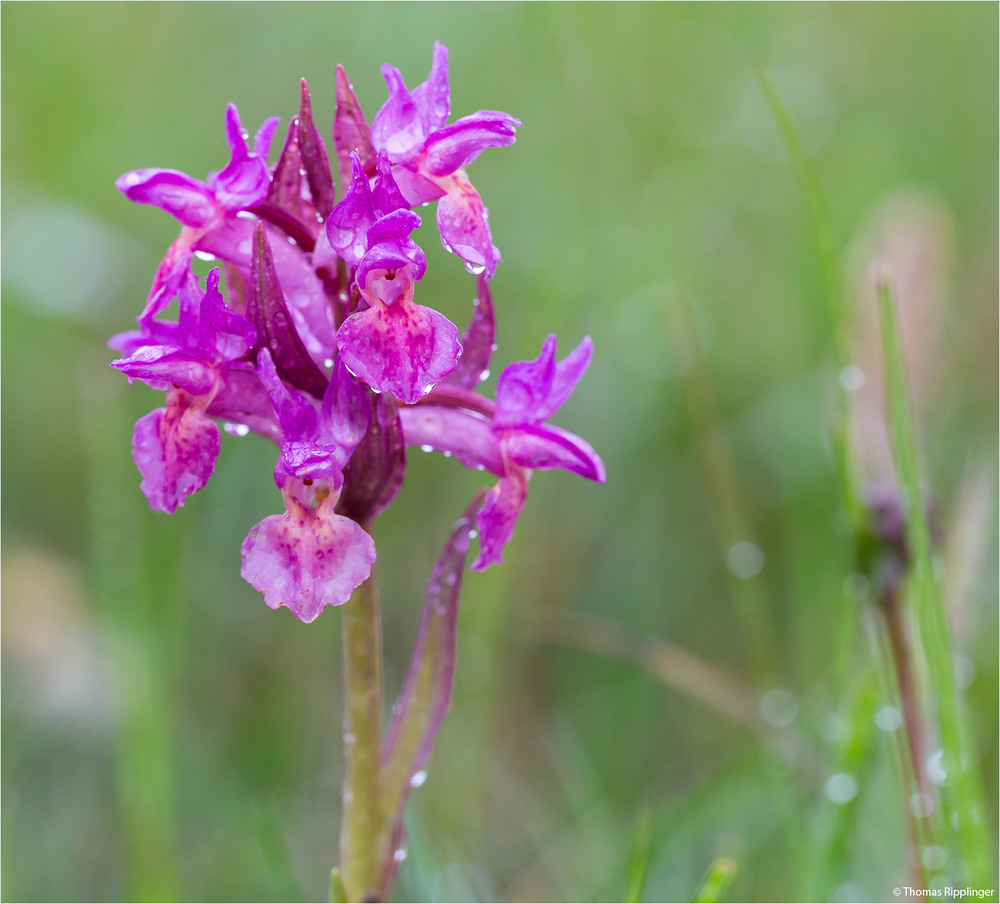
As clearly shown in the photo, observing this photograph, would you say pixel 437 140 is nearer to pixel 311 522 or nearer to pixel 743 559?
pixel 311 522

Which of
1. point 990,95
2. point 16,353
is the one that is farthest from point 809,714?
point 990,95

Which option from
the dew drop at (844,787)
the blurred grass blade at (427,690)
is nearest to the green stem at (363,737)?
the blurred grass blade at (427,690)

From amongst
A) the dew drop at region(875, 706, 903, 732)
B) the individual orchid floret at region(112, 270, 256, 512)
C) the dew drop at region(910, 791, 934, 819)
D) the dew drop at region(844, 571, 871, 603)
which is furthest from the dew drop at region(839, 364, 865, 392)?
the individual orchid floret at region(112, 270, 256, 512)

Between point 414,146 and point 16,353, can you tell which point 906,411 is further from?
point 16,353

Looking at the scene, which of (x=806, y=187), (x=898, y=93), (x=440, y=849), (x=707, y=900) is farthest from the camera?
(x=898, y=93)

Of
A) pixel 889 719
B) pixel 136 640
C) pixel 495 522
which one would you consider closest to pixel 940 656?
pixel 889 719

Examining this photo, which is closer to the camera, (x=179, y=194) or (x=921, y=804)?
(x=179, y=194)

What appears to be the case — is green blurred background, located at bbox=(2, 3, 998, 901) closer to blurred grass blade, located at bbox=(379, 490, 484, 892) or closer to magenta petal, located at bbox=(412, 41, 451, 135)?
blurred grass blade, located at bbox=(379, 490, 484, 892)
